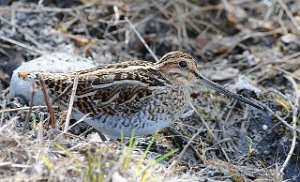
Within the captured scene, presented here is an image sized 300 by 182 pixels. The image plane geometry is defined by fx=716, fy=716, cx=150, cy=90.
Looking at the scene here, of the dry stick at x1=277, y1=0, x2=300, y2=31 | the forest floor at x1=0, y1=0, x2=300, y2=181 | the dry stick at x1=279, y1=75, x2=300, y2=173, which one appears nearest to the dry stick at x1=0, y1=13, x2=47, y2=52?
the forest floor at x1=0, y1=0, x2=300, y2=181

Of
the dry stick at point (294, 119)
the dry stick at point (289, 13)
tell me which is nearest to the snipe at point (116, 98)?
the dry stick at point (294, 119)

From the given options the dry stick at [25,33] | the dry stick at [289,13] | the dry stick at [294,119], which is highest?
the dry stick at [289,13]

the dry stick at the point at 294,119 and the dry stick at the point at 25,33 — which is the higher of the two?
the dry stick at the point at 25,33

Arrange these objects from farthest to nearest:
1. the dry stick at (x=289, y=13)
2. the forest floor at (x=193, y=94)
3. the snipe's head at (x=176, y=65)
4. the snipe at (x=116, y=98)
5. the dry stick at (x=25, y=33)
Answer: the dry stick at (x=289, y=13), the dry stick at (x=25, y=33), the snipe's head at (x=176, y=65), the snipe at (x=116, y=98), the forest floor at (x=193, y=94)

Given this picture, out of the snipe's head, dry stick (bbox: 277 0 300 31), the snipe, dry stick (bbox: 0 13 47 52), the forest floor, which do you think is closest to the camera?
the forest floor

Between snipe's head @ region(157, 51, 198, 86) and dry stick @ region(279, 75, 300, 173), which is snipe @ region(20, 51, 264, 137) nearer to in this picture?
snipe's head @ region(157, 51, 198, 86)

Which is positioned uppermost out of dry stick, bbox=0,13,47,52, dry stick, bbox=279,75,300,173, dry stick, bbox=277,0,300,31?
dry stick, bbox=277,0,300,31

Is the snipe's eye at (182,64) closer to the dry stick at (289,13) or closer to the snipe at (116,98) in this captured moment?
the snipe at (116,98)

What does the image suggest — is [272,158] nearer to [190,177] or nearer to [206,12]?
[190,177]

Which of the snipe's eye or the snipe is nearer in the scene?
the snipe
